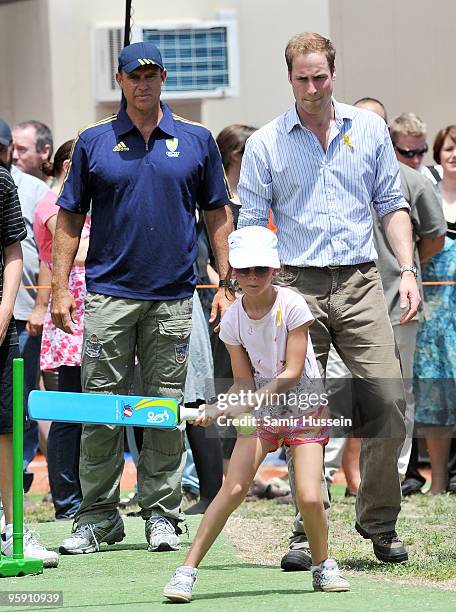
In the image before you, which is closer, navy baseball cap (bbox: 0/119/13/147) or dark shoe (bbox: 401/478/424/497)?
navy baseball cap (bbox: 0/119/13/147)

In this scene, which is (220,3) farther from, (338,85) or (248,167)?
(248,167)

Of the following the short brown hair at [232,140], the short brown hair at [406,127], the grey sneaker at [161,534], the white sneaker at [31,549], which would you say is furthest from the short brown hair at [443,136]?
the white sneaker at [31,549]

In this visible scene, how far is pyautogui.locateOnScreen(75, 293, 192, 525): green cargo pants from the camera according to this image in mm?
6836

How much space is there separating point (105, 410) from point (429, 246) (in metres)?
3.95

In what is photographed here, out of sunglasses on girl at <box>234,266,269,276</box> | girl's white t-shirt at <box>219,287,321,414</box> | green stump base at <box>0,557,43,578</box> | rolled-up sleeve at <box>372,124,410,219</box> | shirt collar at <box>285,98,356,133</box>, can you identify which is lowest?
green stump base at <box>0,557,43,578</box>

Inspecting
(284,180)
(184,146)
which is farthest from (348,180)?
(184,146)

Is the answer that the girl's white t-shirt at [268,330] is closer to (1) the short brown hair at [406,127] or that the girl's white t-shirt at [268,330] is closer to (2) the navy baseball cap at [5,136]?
(2) the navy baseball cap at [5,136]

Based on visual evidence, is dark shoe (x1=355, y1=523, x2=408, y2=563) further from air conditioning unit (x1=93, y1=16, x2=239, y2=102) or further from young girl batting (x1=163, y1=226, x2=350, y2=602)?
air conditioning unit (x1=93, y1=16, x2=239, y2=102)

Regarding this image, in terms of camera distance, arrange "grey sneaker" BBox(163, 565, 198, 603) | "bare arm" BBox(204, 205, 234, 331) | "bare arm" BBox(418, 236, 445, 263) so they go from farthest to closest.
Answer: "bare arm" BBox(418, 236, 445, 263) → "bare arm" BBox(204, 205, 234, 331) → "grey sneaker" BBox(163, 565, 198, 603)

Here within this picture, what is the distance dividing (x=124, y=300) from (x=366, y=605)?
211 centimetres

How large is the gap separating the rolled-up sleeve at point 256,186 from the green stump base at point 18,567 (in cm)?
175

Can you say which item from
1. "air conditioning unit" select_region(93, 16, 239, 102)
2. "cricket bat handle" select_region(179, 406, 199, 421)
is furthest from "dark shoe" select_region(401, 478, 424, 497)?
"air conditioning unit" select_region(93, 16, 239, 102)

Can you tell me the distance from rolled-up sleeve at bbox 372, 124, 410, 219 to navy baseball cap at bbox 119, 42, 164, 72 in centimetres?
114

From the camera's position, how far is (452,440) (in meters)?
10.1
